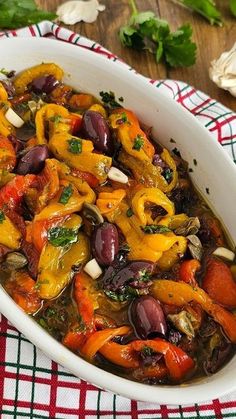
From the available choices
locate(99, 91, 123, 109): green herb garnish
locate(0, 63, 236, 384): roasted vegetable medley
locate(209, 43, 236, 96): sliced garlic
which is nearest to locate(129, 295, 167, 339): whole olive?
locate(0, 63, 236, 384): roasted vegetable medley

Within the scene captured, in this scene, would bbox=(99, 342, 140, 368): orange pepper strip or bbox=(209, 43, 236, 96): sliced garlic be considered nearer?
bbox=(99, 342, 140, 368): orange pepper strip

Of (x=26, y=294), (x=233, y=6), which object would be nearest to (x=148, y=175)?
(x=26, y=294)

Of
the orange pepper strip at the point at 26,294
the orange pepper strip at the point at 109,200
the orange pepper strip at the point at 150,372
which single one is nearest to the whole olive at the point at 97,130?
the orange pepper strip at the point at 109,200

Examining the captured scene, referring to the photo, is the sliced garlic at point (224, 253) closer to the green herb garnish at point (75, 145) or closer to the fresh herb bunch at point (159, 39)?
the green herb garnish at point (75, 145)

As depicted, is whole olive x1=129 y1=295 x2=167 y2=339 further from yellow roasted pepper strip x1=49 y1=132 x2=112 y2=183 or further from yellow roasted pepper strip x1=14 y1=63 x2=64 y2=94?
yellow roasted pepper strip x1=14 y1=63 x2=64 y2=94

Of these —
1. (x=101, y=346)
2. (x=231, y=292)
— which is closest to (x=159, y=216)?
(x=231, y=292)

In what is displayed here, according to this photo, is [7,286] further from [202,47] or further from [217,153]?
[202,47]
